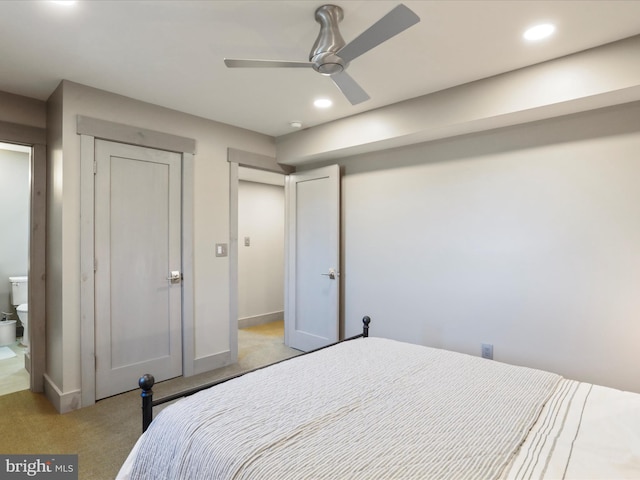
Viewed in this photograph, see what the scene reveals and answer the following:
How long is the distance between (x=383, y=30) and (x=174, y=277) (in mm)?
2647

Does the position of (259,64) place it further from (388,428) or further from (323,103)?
(388,428)

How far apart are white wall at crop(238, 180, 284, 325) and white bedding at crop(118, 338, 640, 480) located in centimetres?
362

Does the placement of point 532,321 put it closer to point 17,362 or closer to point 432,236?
point 432,236

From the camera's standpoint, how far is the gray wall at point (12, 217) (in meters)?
4.44

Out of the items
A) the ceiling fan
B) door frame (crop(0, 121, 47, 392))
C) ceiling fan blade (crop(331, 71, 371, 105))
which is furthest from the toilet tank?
ceiling fan blade (crop(331, 71, 371, 105))

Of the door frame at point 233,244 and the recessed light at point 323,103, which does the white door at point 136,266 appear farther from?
the recessed light at point 323,103

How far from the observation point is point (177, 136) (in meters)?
3.24

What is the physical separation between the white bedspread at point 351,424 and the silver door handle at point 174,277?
1.85m

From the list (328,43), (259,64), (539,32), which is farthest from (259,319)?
(539,32)

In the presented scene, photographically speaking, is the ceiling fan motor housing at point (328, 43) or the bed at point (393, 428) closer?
the bed at point (393, 428)

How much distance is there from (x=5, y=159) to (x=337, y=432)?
5.36m

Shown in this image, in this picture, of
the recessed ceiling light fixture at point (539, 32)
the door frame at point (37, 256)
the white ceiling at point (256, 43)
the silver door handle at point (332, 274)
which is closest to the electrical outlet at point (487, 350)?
the silver door handle at point (332, 274)

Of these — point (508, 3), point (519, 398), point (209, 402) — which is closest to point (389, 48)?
point (508, 3)

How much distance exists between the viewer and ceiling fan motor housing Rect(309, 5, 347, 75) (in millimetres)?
1765
